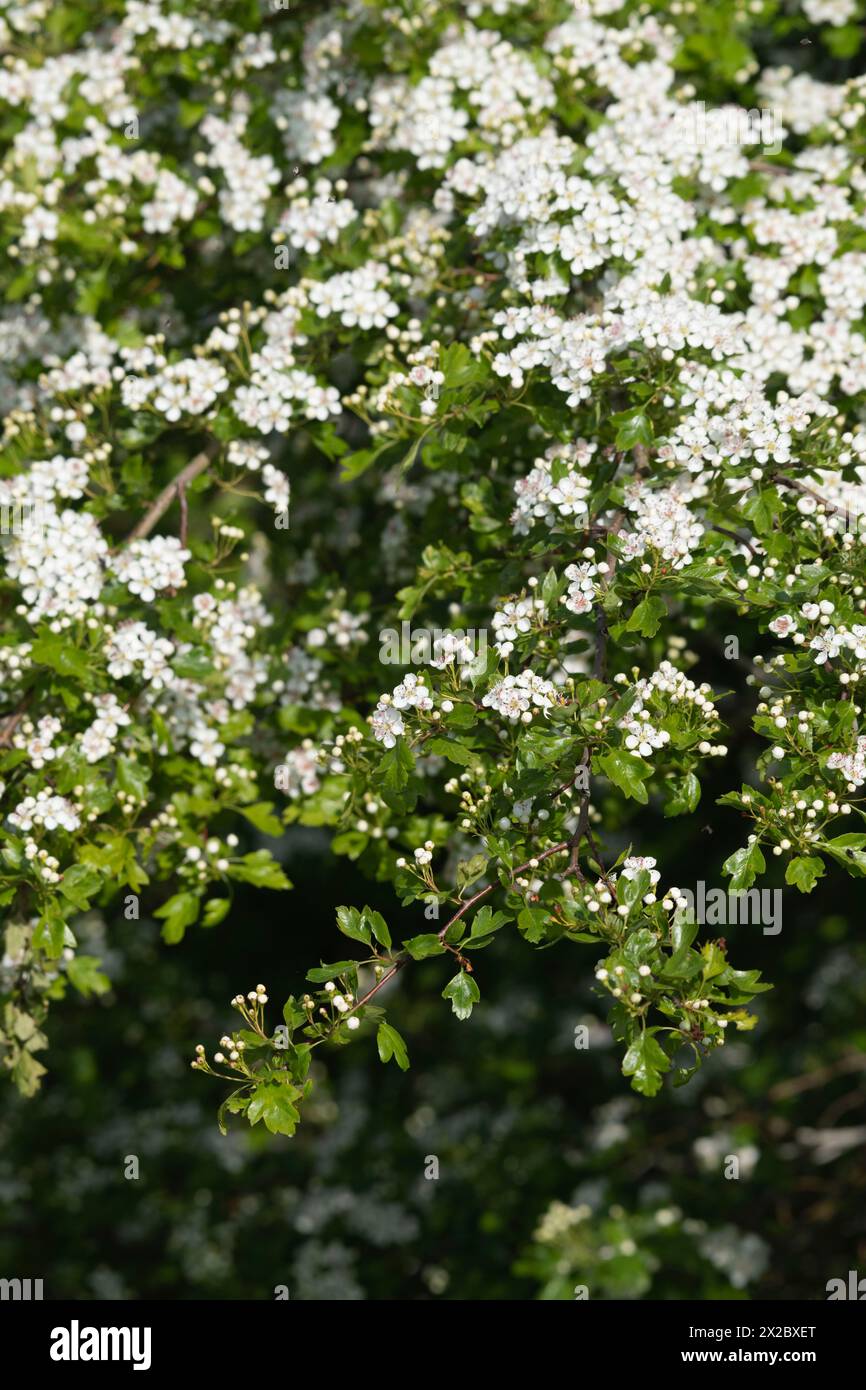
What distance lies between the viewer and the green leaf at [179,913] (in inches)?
161

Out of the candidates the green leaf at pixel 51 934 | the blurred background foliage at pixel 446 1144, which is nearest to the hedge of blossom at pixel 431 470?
the green leaf at pixel 51 934

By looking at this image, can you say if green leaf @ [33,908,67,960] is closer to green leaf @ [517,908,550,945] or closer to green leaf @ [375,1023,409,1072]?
green leaf @ [375,1023,409,1072]

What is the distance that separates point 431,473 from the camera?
4.51 m

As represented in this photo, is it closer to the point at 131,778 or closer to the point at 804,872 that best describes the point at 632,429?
the point at 804,872

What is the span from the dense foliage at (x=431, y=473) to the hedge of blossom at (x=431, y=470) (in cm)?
1

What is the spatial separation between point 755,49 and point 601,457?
2.84 meters

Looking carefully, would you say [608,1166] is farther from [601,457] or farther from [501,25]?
[501,25]

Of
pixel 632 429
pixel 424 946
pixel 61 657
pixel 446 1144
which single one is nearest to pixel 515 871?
pixel 424 946

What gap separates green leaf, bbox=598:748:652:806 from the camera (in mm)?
3123

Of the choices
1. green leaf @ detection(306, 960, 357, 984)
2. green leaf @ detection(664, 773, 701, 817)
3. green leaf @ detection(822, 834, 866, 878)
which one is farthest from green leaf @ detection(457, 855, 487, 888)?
green leaf @ detection(822, 834, 866, 878)

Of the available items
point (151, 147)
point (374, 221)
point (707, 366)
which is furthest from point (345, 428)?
point (707, 366)

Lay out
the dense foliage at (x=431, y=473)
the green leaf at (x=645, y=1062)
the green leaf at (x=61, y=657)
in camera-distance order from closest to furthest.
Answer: the green leaf at (x=645, y=1062) → the dense foliage at (x=431, y=473) → the green leaf at (x=61, y=657)

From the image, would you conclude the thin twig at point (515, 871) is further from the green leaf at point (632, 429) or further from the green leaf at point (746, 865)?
the green leaf at point (632, 429)

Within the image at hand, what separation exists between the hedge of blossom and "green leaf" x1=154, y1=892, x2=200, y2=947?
1cm
